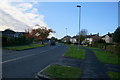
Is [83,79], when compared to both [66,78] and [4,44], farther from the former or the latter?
[4,44]

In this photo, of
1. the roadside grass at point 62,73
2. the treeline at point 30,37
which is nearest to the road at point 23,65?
the roadside grass at point 62,73

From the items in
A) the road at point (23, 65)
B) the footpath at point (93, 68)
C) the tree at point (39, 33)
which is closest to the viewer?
the road at point (23, 65)

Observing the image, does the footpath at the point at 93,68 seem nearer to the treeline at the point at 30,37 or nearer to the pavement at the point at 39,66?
the pavement at the point at 39,66

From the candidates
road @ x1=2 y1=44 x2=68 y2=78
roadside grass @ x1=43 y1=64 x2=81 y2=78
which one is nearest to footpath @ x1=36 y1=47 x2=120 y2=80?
roadside grass @ x1=43 y1=64 x2=81 y2=78

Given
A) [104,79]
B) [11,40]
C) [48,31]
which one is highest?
[48,31]

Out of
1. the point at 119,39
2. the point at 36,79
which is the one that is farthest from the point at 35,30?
the point at 36,79

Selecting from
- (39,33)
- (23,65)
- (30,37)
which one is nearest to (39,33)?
(39,33)

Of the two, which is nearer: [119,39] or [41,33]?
[119,39]

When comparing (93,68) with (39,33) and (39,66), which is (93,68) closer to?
(39,66)

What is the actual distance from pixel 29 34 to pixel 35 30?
229 inches

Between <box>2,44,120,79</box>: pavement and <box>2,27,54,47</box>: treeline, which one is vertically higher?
<box>2,27,54,47</box>: treeline

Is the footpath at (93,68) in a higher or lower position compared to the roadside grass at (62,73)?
→ lower

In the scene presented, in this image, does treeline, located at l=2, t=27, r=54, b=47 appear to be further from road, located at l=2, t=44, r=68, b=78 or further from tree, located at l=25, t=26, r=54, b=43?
road, located at l=2, t=44, r=68, b=78

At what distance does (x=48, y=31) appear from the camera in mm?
67562
